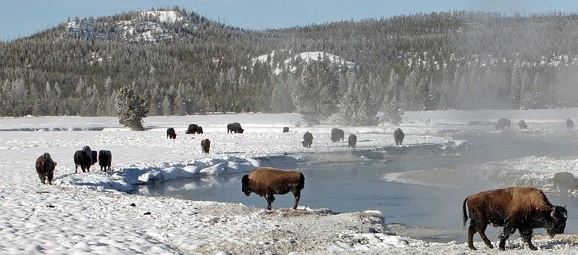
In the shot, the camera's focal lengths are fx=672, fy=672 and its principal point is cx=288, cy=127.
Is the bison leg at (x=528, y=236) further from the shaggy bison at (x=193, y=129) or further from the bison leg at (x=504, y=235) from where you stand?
the shaggy bison at (x=193, y=129)

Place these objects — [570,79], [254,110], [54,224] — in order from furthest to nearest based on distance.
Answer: [570,79] < [254,110] < [54,224]

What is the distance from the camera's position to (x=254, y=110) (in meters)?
142

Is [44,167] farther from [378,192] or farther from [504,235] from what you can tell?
[504,235]

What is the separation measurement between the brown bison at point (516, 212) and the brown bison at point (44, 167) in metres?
15.9

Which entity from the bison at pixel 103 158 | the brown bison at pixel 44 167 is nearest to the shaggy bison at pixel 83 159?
the bison at pixel 103 158

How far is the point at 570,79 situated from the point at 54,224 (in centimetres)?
17925

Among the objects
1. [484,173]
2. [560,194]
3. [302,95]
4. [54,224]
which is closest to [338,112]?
[302,95]

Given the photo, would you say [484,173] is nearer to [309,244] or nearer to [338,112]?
[309,244]

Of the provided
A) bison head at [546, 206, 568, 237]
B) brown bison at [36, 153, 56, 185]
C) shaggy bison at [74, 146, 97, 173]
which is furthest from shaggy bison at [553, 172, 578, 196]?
shaggy bison at [74, 146, 97, 173]

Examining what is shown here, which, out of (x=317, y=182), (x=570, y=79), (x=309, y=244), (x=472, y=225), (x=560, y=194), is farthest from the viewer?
(x=570, y=79)

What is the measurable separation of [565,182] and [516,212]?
14.3 m

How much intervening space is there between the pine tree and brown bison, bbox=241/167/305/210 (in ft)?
189

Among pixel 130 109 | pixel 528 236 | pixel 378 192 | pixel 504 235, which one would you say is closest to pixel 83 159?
pixel 378 192

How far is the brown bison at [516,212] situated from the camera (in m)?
12.7
